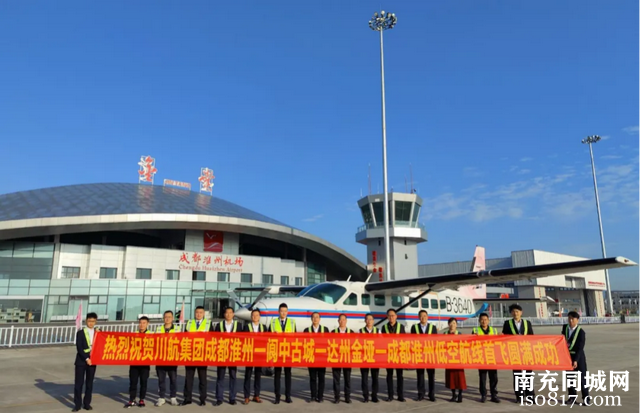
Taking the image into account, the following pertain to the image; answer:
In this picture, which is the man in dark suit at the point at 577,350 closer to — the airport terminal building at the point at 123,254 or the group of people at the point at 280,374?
the group of people at the point at 280,374

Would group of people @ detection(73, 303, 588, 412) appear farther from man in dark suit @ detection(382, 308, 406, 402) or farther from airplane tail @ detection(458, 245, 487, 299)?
airplane tail @ detection(458, 245, 487, 299)

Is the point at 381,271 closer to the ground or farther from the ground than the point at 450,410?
farther from the ground

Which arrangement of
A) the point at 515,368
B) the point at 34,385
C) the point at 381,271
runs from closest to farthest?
the point at 515,368 < the point at 34,385 < the point at 381,271

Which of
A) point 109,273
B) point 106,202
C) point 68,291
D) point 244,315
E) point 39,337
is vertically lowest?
point 39,337

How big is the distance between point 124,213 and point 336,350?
40.0 m

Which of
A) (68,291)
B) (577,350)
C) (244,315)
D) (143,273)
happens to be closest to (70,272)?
(68,291)

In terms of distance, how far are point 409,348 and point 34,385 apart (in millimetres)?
9824

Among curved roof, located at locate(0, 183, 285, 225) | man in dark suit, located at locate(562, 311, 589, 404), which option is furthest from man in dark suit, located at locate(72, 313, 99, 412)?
curved roof, located at locate(0, 183, 285, 225)

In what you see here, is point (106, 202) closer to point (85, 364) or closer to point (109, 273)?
point (109, 273)

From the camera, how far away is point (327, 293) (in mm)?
15305

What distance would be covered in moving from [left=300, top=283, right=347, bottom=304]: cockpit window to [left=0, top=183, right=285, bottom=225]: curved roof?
34.2 meters

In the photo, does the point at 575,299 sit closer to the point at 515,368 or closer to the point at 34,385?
the point at 515,368

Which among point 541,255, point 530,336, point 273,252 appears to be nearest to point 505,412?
point 530,336

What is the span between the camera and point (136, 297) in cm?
4194
